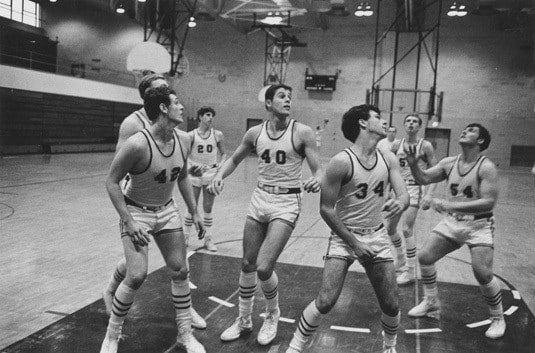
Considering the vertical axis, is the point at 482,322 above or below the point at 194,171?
below

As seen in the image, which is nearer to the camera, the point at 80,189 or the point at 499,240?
the point at 499,240

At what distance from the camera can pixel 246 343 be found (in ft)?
13.9

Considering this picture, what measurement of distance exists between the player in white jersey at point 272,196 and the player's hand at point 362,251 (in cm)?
83

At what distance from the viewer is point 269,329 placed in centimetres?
429

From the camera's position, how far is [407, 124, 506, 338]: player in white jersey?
176 inches

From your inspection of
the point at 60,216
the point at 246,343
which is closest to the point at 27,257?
the point at 60,216

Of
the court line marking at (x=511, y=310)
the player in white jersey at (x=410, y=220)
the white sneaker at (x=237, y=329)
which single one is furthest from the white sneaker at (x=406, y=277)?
the white sneaker at (x=237, y=329)

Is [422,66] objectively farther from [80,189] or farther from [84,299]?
[84,299]

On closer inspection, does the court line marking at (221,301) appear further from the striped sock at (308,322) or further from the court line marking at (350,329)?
the striped sock at (308,322)

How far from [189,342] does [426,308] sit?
8.14ft

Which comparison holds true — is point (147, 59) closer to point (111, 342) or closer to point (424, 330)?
point (111, 342)

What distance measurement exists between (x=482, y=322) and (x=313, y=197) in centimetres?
954

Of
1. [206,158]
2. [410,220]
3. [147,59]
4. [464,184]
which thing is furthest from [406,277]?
[147,59]

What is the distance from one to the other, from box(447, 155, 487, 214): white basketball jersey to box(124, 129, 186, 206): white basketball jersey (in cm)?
256
